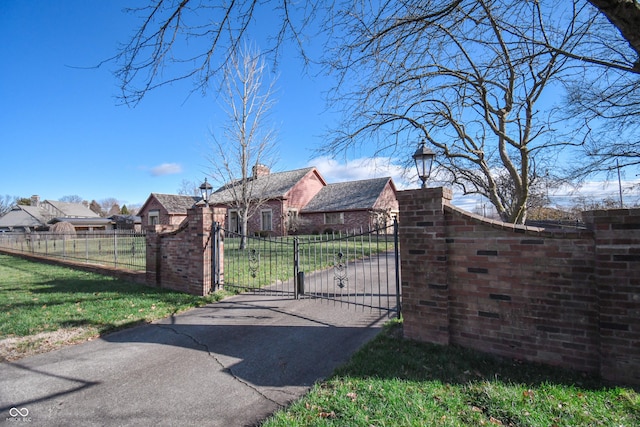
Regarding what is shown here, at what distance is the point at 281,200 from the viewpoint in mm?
25531

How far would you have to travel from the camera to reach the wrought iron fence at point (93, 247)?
928cm

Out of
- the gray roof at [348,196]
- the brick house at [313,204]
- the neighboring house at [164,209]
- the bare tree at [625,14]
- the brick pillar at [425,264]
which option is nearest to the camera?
the bare tree at [625,14]

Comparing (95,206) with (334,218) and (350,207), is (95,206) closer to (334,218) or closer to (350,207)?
(334,218)

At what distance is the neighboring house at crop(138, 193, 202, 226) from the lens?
A: 31.1 m

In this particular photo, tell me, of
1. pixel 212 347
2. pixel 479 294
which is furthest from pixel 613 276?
pixel 212 347

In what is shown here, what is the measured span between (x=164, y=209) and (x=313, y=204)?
51.1ft

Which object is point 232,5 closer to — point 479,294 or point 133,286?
point 479,294

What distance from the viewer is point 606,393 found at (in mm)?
2676

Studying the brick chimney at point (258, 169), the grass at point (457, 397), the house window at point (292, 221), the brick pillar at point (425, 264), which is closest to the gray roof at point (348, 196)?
the house window at point (292, 221)

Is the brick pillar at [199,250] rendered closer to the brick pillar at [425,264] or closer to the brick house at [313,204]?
the brick pillar at [425,264]

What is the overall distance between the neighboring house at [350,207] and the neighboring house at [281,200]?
100 cm

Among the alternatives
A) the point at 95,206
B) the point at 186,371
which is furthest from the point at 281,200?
the point at 95,206

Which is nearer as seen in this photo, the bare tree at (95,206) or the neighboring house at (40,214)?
the neighboring house at (40,214)

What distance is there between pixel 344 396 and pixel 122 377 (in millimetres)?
2408
